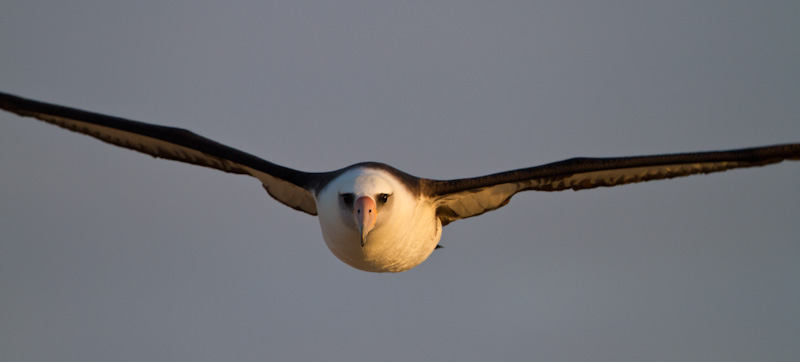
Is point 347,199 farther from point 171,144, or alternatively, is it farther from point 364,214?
point 171,144

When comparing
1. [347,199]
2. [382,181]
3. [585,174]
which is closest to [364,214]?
[347,199]

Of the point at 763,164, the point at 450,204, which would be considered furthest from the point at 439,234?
the point at 763,164

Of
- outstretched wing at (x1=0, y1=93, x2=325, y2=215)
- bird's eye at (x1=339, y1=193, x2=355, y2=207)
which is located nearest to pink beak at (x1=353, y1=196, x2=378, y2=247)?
bird's eye at (x1=339, y1=193, x2=355, y2=207)

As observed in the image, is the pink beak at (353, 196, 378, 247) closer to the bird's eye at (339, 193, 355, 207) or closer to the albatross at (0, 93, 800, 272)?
the albatross at (0, 93, 800, 272)

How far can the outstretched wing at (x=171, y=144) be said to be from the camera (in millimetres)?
16312

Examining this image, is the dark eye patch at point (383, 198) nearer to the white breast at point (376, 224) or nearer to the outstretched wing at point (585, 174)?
the white breast at point (376, 224)

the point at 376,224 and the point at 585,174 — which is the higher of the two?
the point at 585,174

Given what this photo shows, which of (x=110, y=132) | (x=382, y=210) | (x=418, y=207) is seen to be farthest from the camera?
(x=110, y=132)

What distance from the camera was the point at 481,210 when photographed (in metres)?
17.0

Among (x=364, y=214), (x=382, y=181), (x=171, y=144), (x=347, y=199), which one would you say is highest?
(x=171, y=144)

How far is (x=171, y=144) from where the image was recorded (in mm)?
16922

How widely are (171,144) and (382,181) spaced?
4209 mm

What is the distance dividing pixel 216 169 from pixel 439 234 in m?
3.86

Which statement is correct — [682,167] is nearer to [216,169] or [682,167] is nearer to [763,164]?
[763,164]
